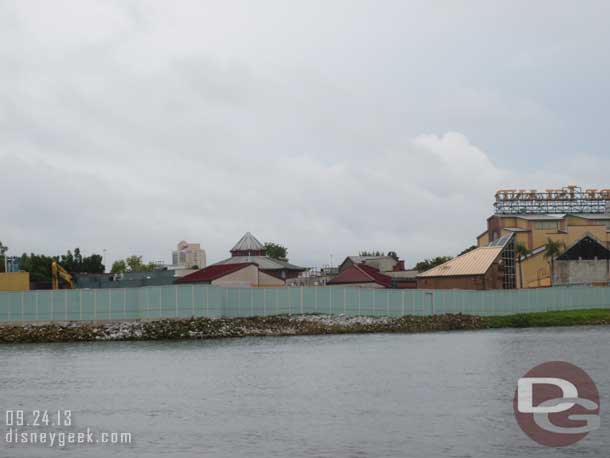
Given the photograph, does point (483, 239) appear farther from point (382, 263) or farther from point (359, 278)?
point (359, 278)

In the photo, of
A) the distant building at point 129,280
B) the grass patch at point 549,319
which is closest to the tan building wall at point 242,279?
the distant building at point 129,280

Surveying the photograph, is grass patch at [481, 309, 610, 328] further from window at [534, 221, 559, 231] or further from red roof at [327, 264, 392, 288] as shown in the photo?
window at [534, 221, 559, 231]

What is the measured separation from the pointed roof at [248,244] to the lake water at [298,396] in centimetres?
9703

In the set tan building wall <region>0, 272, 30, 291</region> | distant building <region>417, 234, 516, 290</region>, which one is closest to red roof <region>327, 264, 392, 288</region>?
distant building <region>417, 234, 516, 290</region>

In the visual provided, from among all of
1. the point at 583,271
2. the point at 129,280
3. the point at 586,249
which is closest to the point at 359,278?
the point at 583,271

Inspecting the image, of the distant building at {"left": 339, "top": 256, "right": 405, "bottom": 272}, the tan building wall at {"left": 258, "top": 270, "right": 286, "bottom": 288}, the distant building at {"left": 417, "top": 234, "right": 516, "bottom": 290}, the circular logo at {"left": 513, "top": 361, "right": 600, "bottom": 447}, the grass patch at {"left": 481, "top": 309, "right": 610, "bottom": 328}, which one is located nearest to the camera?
the circular logo at {"left": 513, "top": 361, "right": 600, "bottom": 447}

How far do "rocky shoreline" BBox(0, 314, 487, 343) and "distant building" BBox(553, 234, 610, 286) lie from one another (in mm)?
40862

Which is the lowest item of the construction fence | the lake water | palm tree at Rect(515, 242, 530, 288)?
the lake water

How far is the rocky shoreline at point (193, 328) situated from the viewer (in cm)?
8075

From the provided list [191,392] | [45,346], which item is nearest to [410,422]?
[191,392]

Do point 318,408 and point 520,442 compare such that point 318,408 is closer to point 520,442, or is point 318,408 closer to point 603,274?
point 520,442

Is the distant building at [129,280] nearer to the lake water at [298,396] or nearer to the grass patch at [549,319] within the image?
the grass patch at [549,319]

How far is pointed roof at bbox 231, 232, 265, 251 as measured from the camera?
167 m

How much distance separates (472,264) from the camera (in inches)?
4532
